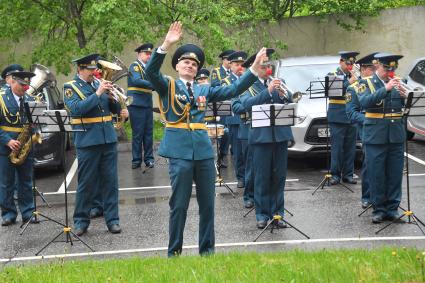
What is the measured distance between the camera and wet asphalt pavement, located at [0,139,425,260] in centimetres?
914

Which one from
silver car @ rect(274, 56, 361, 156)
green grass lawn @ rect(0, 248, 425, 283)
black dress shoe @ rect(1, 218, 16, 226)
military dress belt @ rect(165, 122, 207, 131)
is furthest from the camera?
silver car @ rect(274, 56, 361, 156)

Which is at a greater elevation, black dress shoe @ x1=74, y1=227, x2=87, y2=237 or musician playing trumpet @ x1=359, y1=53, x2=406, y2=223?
musician playing trumpet @ x1=359, y1=53, x2=406, y2=223

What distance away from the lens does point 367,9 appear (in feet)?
68.2

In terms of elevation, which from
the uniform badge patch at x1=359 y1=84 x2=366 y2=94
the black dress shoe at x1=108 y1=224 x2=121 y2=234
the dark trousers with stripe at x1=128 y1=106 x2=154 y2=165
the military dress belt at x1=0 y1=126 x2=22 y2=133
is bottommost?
the black dress shoe at x1=108 y1=224 x2=121 y2=234

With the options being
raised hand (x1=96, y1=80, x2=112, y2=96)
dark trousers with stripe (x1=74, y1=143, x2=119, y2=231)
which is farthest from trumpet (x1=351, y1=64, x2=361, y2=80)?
raised hand (x1=96, y1=80, x2=112, y2=96)

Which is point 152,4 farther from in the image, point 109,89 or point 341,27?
point 109,89

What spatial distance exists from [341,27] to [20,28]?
8.65m

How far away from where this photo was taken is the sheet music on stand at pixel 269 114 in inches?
366

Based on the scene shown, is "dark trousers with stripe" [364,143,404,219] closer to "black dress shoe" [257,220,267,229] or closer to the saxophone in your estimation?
"black dress shoe" [257,220,267,229]

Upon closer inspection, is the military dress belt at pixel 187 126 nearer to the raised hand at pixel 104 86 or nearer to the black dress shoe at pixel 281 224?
the raised hand at pixel 104 86

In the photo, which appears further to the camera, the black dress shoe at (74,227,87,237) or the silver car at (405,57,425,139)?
the silver car at (405,57,425,139)

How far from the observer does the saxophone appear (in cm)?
1055

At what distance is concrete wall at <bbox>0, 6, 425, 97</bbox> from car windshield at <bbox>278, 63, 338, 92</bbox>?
6179 mm

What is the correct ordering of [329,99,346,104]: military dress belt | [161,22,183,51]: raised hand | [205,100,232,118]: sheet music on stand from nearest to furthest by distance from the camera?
[161,22,183,51]: raised hand, [205,100,232,118]: sheet music on stand, [329,99,346,104]: military dress belt
